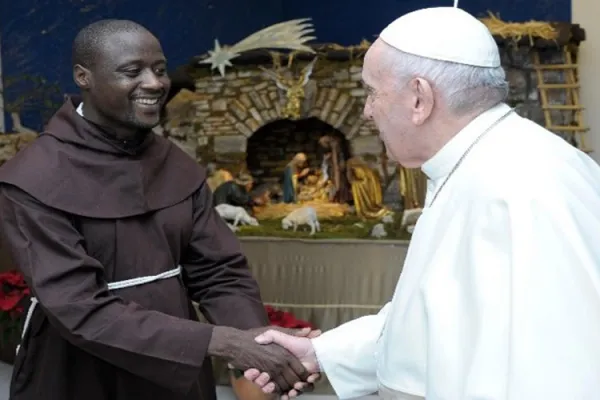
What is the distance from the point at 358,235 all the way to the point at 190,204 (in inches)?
124

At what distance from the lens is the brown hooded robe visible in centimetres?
243

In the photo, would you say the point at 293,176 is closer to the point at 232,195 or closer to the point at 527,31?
the point at 232,195

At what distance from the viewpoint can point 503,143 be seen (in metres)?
1.97

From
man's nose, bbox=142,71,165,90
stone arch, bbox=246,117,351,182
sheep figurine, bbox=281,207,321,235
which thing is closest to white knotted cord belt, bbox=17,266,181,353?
man's nose, bbox=142,71,165,90

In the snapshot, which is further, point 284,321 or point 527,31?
point 527,31

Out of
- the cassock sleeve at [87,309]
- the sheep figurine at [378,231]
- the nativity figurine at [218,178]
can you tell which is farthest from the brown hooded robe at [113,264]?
the nativity figurine at [218,178]

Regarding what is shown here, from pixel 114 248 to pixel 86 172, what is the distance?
22cm

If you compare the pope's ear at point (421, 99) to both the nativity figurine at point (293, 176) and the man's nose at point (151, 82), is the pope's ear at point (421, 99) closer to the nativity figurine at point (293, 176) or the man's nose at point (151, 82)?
the man's nose at point (151, 82)

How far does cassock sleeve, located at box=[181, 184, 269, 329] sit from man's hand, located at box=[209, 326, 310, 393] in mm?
119

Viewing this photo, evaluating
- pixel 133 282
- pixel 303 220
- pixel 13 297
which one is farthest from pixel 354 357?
pixel 303 220

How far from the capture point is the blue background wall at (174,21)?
6.95 m

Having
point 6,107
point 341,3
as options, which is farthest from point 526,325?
point 341,3

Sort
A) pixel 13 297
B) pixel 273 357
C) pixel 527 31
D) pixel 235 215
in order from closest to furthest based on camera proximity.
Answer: pixel 273 357
pixel 13 297
pixel 235 215
pixel 527 31

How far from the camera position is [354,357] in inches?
100
